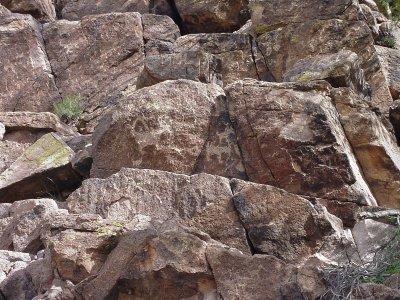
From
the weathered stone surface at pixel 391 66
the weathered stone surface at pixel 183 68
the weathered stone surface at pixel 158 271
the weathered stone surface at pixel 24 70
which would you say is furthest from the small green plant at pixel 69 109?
the weathered stone surface at pixel 158 271

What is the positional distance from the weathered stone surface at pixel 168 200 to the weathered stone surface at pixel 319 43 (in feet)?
11.4

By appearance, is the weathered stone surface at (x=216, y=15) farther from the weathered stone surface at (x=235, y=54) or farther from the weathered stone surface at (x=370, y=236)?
the weathered stone surface at (x=370, y=236)

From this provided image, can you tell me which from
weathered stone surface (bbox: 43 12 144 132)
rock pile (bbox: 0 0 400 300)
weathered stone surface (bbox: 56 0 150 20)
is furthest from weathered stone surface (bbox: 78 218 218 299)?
weathered stone surface (bbox: 56 0 150 20)

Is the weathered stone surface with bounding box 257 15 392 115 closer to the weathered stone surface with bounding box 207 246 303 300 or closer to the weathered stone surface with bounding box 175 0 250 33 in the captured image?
the weathered stone surface with bounding box 175 0 250 33

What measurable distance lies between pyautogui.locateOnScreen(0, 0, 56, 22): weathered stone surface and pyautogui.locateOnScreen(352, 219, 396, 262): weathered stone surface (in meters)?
7.98

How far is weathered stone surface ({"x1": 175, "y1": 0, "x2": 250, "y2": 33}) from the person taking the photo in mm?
12648

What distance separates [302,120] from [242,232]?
4.86ft

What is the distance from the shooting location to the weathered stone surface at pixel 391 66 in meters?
9.96

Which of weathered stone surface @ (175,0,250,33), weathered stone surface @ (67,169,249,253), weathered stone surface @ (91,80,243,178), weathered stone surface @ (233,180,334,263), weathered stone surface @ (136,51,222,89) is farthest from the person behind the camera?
weathered stone surface @ (175,0,250,33)

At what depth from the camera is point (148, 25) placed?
12.4 meters

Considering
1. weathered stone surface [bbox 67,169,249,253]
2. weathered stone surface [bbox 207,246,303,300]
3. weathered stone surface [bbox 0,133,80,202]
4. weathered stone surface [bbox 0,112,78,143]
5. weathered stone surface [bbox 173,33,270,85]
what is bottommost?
weathered stone surface [bbox 0,112,78,143]

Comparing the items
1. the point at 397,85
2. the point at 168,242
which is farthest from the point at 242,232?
the point at 397,85

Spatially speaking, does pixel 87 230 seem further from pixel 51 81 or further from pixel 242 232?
pixel 51 81

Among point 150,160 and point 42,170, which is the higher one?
point 150,160
